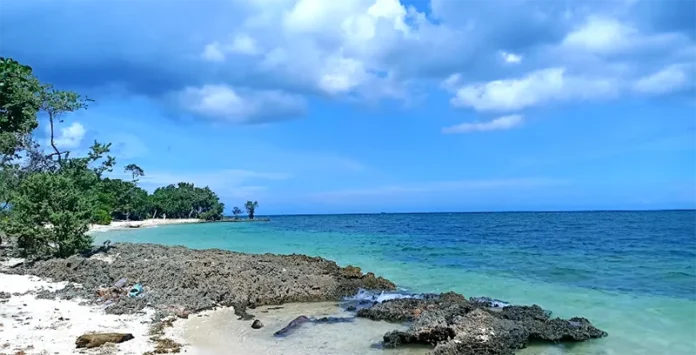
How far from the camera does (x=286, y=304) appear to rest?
1695 centimetres

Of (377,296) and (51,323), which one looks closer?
(51,323)

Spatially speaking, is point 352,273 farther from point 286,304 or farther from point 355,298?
point 286,304

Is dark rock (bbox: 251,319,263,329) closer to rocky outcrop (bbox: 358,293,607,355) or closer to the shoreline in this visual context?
the shoreline

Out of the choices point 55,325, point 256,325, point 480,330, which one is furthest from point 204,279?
point 480,330

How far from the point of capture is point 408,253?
34219 mm

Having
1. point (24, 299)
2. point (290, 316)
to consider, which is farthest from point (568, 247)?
point (24, 299)

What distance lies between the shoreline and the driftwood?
1.91ft

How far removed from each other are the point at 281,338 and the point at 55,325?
5283 millimetres

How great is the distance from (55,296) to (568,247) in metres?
32.4

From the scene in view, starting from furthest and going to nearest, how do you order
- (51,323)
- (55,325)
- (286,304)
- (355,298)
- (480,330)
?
(355,298) → (286,304) → (51,323) → (55,325) → (480,330)

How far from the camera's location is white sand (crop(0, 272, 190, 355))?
1028 centimetres

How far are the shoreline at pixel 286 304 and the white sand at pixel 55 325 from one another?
11.1 inches

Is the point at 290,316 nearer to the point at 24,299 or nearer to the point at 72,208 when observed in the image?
the point at 24,299

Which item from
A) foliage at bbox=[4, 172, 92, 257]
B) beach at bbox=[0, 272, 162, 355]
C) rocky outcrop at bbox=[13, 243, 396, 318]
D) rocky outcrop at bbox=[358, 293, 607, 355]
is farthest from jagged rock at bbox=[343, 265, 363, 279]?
foliage at bbox=[4, 172, 92, 257]
